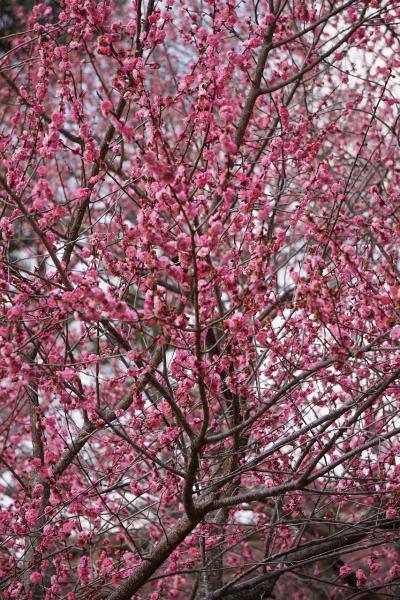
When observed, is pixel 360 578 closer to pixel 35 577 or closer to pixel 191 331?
pixel 35 577

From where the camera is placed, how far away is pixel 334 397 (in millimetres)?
4195

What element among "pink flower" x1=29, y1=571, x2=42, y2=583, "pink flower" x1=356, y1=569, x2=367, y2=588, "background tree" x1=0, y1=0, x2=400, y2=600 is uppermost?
"background tree" x1=0, y1=0, x2=400, y2=600

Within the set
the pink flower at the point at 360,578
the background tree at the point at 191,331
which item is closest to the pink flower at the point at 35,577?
the background tree at the point at 191,331

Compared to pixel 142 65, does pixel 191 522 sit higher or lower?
lower

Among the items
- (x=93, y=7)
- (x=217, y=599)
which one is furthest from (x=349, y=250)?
(x=217, y=599)

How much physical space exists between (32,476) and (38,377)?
1540 mm

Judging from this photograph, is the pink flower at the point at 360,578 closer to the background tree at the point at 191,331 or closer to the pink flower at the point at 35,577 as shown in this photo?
the background tree at the point at 191,331

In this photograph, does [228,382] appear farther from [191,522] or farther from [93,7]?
[93,7]

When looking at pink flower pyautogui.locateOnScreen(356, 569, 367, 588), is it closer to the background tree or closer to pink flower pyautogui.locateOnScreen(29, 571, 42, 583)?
the background tree

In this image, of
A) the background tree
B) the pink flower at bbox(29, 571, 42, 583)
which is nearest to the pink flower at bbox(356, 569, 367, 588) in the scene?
the background tree

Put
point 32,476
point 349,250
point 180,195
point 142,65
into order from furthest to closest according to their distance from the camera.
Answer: point 32,476 → point 142,65 → point 349,250 → point 180,195

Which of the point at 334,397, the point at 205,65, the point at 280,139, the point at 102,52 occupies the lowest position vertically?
the point at 334,397

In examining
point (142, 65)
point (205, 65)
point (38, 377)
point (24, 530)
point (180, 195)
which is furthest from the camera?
point (205, 65)

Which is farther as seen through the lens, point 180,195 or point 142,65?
point 142,65
